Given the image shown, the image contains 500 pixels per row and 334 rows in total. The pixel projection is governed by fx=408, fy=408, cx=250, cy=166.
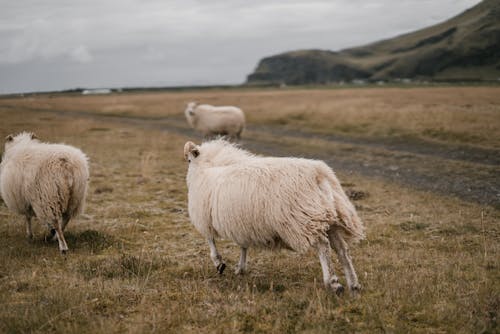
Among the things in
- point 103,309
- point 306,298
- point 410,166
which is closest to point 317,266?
point 306,298

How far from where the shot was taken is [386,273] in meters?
6.30

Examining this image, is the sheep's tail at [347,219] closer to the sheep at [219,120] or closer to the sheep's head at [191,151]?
the sheep's head at [191,151]

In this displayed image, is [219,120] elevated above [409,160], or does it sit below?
above

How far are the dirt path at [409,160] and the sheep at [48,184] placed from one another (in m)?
10.2

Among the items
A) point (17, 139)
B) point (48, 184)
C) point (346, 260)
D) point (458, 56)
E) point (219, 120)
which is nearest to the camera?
point (346, 260)

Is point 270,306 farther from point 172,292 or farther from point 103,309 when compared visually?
point 103,309

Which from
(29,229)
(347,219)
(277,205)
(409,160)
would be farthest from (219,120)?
(347,219)

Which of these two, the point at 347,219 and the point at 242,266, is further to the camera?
the point at 242,266

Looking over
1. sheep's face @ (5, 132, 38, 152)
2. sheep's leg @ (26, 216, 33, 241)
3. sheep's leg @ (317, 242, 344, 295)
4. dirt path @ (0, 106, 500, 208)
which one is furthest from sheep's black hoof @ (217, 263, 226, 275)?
dirt path @ (0, 106, 500, 208)

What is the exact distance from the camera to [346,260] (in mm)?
5582

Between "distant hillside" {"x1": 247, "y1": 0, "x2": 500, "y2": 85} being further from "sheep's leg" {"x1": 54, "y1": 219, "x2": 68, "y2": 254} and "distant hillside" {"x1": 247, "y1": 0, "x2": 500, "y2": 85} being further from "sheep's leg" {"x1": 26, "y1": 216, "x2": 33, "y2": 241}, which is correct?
"sheep's leg" {"x1": 54, "y1": 219, "x2": 68, "y2": 254}

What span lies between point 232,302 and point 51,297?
229 centimetres

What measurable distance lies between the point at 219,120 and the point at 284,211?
19.6 m

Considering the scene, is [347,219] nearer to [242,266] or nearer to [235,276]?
[242,266]
